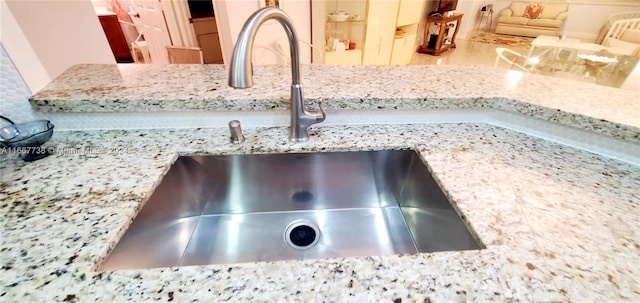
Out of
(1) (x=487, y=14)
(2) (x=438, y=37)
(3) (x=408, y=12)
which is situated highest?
(3) (x=408, y=12)

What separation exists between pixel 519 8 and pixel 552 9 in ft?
2.01

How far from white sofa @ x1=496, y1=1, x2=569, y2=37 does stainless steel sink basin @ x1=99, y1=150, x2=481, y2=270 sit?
7.52m

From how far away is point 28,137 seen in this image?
2.01 feet

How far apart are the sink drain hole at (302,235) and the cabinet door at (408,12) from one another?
326cm

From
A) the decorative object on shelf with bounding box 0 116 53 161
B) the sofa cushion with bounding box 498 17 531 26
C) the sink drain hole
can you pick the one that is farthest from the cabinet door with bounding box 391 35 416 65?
the sofa cushion with bounding box 498 17 531 26

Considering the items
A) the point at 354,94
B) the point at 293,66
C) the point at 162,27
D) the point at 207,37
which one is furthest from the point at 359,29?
the point at 293,66

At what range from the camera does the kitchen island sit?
38cm

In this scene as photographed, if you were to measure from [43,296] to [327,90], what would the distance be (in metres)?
0.71

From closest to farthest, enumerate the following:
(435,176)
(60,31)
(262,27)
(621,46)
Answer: (435,176)
(60,31)
(262,27)
(621,46)

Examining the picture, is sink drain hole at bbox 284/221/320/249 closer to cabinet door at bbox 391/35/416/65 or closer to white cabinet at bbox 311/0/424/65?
white cabinet at bbox 311/0/424/65

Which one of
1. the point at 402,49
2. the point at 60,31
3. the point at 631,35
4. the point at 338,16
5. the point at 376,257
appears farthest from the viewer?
the point at 631,35

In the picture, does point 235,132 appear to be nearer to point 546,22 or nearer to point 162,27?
point 162,27

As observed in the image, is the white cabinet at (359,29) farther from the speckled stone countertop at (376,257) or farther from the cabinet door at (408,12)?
the speckled stone countertop at (376,257)

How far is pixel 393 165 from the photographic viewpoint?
74cm
